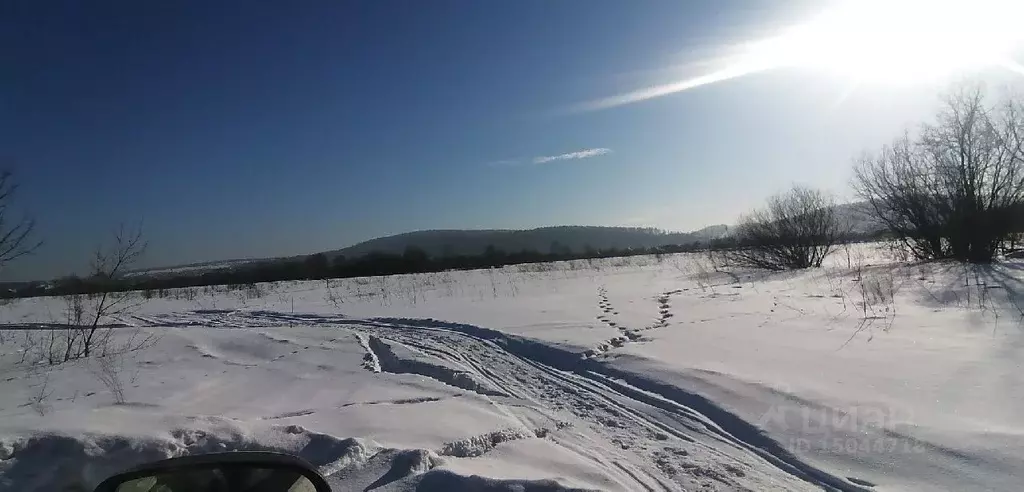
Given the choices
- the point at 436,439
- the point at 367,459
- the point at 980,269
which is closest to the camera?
the point at 367,459

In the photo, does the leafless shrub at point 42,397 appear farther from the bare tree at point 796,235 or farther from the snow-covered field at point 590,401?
the bare tree at point 796,235

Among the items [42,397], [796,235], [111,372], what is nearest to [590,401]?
[42,397]

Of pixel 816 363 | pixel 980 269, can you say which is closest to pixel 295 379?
pixel 816 363

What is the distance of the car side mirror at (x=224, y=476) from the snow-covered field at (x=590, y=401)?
44.6 inches

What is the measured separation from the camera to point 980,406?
13.0 feet

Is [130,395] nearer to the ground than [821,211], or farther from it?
nearer to the ground

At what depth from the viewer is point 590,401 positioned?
508 centimetres

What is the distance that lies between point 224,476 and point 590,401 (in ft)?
12.0

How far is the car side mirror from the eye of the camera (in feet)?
6.41

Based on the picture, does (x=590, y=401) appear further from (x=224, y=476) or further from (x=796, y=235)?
(x=796, y=235)

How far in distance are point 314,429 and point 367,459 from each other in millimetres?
799

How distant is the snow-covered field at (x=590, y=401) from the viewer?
3268 millimetres

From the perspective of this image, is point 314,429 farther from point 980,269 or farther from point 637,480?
point 980,269

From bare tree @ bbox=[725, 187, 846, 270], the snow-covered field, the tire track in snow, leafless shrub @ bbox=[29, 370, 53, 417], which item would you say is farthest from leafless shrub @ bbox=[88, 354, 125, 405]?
bare tree @ bbox=[725, 187, 846, 270]
